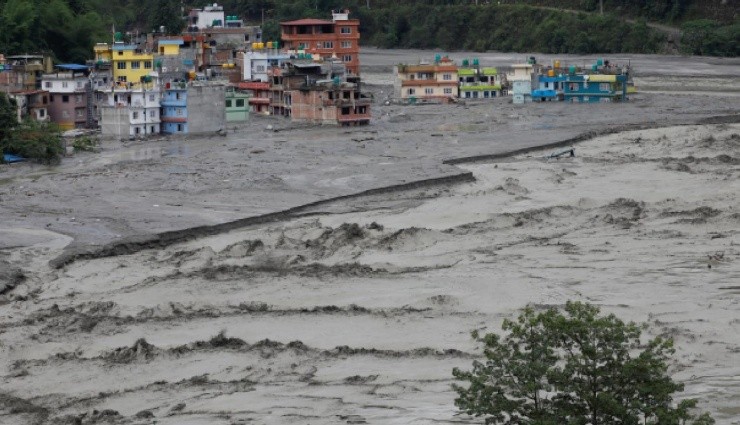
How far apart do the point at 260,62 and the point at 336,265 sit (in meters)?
32.3

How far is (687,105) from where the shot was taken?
50.4 m

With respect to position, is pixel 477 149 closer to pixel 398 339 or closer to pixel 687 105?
pixel 687 105

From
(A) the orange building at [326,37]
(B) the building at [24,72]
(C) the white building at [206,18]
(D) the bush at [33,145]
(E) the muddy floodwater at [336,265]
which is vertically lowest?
(E) the muddy floodwater at [336,265]

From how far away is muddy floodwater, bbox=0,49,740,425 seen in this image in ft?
57.4

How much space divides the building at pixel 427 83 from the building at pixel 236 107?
8.59 meters

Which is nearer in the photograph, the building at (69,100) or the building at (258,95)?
the building at (69,100)

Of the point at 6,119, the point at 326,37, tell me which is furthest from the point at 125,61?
the point at 6,119

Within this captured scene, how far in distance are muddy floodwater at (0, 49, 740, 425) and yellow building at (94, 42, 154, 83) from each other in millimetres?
9695

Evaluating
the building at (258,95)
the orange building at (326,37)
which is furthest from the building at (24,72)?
the orange building at (326,37)

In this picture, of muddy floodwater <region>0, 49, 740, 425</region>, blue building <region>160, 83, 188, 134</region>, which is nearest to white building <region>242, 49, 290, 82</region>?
blue building <region>160, 83, 188, 134</region>

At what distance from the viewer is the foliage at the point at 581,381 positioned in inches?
492

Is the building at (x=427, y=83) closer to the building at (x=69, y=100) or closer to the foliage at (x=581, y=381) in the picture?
the building at (x=69, y=100)

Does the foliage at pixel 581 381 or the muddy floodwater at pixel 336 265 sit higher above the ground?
the foliage at pixel 581 381

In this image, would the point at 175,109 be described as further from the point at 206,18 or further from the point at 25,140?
the point at 206,18
